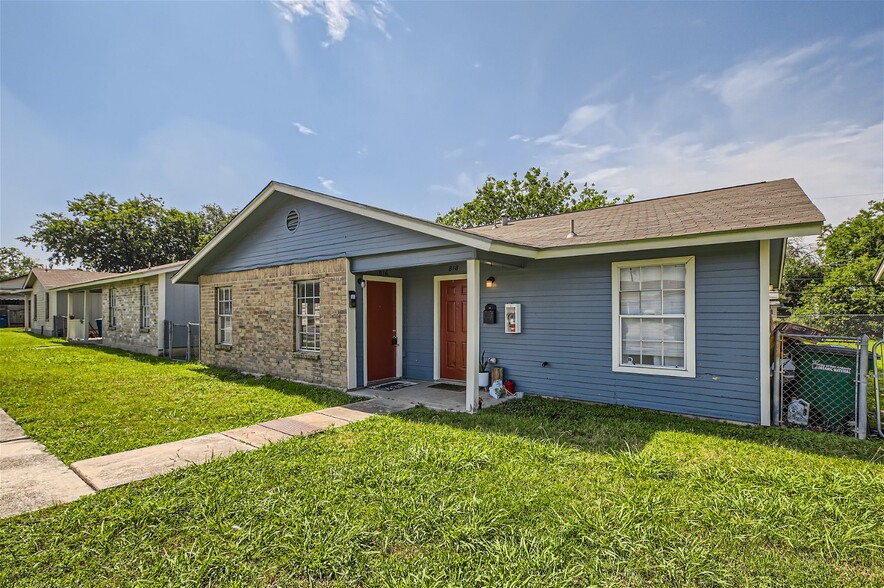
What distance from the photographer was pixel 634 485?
3.58 metres

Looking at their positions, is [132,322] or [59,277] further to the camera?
[59,277]

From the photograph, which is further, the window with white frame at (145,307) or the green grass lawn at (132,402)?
the window with white frame at (145,307)

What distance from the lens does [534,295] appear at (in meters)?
7.14

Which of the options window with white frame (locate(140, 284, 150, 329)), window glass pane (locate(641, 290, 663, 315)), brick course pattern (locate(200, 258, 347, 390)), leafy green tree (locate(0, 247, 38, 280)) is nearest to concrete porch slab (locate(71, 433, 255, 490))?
brick course pattern (locate(200, 258, 347, 390))

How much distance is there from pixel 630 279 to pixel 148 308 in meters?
16.0

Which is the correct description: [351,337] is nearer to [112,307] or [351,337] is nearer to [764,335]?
[764,335]

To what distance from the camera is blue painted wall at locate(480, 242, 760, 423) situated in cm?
545

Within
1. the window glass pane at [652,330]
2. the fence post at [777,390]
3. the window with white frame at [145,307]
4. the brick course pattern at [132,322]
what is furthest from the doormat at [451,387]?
the window with white frame at [145,307]

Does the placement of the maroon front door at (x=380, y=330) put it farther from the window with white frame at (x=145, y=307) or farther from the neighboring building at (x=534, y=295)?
the window with white frame at (x=145, y=307)

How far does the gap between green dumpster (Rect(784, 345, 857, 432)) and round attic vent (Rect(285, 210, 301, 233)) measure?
28.8ft

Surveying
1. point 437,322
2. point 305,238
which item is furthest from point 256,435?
point 305,238

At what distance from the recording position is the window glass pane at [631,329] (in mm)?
6223

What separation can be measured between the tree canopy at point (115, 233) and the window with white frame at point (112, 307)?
18395 mm

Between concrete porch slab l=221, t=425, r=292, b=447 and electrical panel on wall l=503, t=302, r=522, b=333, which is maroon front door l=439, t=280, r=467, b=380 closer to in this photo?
electrical panel on wall l=503, t=302, r=522, b=333
